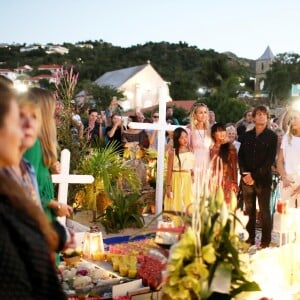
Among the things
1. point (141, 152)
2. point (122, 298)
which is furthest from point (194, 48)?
point (122, 298)

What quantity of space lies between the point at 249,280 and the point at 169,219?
3274 millimetres

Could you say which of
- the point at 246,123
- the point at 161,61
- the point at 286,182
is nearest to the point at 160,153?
the point at 286,182

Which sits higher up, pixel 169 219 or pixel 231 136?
pixel 231 136

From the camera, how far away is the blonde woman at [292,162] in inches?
225

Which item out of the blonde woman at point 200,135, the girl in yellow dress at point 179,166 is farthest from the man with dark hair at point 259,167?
the girl in yellow dress at point 179,166

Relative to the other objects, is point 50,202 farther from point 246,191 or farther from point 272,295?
point 246,191

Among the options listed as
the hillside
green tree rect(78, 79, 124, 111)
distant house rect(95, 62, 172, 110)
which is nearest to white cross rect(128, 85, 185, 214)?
green tree rect(78, 79, 124, 111)

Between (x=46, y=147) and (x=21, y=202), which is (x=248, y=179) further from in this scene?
(x=21, y=202)

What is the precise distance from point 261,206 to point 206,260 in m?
3.68

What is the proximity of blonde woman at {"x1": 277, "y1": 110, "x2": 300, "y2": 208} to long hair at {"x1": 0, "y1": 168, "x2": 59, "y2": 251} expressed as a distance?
4250 millimetres

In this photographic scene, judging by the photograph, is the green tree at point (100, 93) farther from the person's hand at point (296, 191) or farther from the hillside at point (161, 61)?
the person's hand at point (296, 191)

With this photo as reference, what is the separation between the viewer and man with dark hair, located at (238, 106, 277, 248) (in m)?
5.78

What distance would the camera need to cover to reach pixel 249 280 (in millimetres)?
2525

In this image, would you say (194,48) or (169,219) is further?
(194,48)
